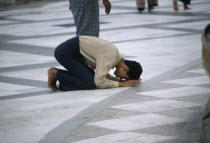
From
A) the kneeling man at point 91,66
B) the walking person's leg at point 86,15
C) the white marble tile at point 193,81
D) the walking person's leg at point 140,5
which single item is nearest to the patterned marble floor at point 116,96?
the white marble tile at point 193,81

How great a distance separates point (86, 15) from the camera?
827cm

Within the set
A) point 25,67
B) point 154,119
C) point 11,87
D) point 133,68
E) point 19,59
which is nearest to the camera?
point 154,119

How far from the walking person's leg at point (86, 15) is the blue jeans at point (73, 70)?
0.64 metres

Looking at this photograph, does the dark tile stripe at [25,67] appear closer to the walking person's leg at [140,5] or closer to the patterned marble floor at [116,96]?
the patterned marble floor at [116,96]

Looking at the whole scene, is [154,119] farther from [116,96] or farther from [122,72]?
[122,72]

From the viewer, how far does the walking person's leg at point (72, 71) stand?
761 centimetres

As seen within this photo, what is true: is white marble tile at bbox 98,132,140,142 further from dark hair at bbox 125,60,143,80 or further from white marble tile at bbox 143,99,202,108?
dark hair at bbox 125,60,143,80

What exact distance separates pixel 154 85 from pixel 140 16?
8.92 metres

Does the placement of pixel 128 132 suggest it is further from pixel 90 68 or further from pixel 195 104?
pixel 90 68

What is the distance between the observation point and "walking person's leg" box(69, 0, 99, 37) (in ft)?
27.1

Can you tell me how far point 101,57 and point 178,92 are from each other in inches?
37.9

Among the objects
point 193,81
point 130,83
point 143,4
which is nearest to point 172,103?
point 130,83

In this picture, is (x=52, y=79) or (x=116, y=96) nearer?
(x=116, y=96)

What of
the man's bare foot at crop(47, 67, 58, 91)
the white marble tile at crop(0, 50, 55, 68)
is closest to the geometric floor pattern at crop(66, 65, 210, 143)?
the man's bare foot at crop(47, 67, 58, 91)
